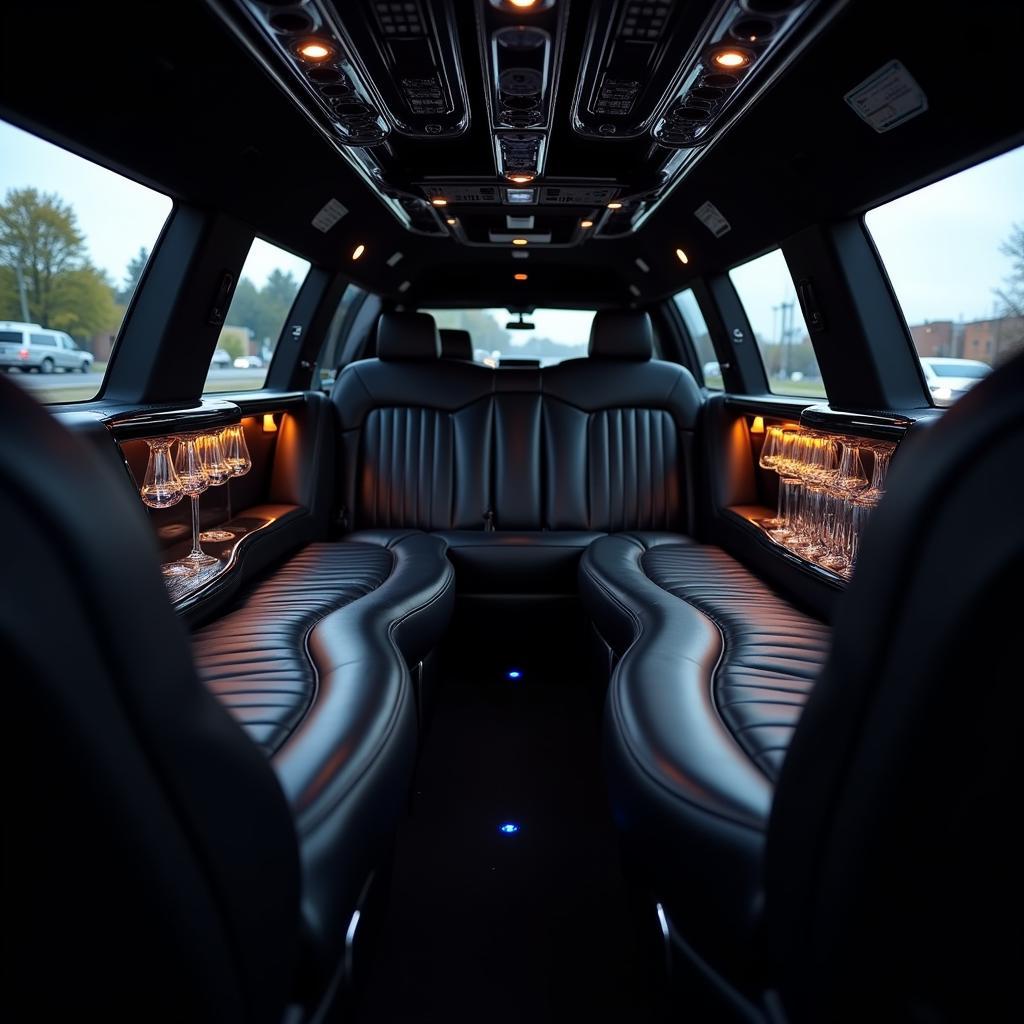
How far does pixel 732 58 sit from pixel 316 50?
1112mm

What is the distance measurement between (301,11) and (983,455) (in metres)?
1.87

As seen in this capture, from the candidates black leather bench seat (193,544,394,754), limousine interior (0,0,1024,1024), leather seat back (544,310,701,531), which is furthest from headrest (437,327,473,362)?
black leather bench seat (193,544,394,754)

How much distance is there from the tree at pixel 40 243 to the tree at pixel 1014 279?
2574mm

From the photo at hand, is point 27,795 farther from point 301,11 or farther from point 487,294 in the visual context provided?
point 487,294

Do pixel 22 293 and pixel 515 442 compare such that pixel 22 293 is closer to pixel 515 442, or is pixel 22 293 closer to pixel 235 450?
pixel 235 450

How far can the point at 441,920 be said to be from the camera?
1.77 meters

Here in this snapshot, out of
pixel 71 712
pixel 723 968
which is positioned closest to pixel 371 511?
pixel 723 968

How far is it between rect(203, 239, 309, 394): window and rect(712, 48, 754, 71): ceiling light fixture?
1774mm

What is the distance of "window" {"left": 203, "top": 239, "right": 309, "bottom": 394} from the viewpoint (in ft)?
9.49

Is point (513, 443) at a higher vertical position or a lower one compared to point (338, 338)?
lower

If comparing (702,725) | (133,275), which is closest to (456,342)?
(133,275)

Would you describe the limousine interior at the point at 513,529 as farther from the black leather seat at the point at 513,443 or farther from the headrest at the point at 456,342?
the headrest at the point at 456,342

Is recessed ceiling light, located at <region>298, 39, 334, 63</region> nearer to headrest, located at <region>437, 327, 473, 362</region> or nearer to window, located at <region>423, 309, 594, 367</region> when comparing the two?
headrest, located at <region>437, 327, 473, 362</region>

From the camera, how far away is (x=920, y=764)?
0.57 meters
